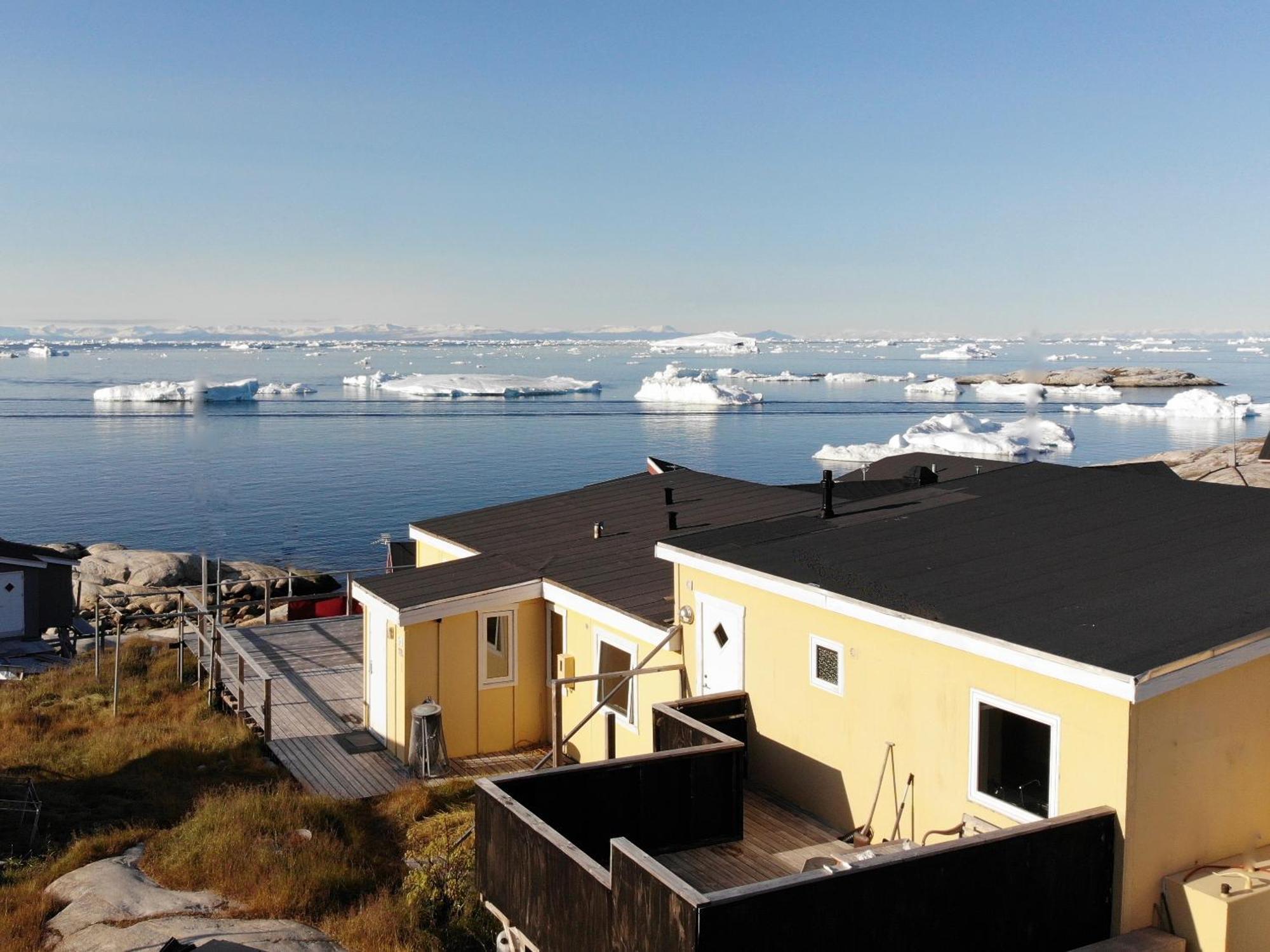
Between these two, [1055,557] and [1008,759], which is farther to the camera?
[1055,557]

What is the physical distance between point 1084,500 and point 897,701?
153 inches

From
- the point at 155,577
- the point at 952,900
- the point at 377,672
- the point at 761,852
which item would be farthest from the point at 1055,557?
the point at 155,577

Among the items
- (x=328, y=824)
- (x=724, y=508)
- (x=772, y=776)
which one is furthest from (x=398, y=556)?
(x=772, y=776)

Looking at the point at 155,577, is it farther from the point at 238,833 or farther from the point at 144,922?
the point at 144,922

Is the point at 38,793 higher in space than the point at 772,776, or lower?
lower

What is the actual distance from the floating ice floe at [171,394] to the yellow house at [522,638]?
292ft

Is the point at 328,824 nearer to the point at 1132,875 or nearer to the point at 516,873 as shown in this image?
the point at 516,873

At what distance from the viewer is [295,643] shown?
65.0 feet

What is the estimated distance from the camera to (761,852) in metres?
8.77

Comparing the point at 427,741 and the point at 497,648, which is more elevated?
the point at 497,648

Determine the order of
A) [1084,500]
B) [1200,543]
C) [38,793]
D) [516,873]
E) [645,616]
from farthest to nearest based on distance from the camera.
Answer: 1. [38,793]
2. [645,616]
3. [1084,500]
4. [1200,543]
5. [516,873]

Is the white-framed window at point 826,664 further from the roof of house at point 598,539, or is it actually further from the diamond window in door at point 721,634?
the roof of house at point 598,539

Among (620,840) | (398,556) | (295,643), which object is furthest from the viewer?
(398,556)

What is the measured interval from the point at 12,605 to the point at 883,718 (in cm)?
2441
